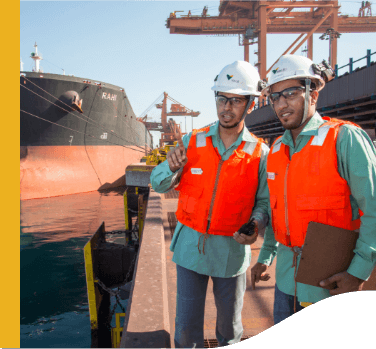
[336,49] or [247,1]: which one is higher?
[247,1]

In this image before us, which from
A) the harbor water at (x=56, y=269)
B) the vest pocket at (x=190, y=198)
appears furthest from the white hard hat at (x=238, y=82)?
the harbor water at (x=56, y=269)

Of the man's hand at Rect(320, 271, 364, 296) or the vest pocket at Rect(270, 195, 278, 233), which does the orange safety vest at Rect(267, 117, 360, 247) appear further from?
the man's hand at Rect(320, 271, 364, 296)

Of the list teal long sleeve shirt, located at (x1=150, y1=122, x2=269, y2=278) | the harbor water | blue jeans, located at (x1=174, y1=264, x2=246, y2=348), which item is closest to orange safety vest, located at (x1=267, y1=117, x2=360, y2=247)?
Answer: teal long sleeve shirt, located at (x1=150, y1=122, x2=269, y2=278)

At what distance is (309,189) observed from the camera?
1533mm

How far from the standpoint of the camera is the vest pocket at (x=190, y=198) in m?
2.00

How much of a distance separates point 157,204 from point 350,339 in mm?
7058

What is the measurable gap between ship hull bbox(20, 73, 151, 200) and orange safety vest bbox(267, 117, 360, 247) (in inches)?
798

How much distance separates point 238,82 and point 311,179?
2.65 feet

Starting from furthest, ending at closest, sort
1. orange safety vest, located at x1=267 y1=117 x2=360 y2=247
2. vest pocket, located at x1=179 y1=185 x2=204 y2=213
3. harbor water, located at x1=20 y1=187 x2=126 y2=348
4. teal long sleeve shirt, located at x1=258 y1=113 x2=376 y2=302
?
harbor water, located at x1=20 y1=187 x2=126 y2=348 → vest pocket, located at x1=179 y1=185 x2=204 y2=213 → orange safety vest, located at x1=267 y1=117 x2=360 y2=247 → teal long sleeve shirt, located at x1=258 y1=113 x2=376 y2=302

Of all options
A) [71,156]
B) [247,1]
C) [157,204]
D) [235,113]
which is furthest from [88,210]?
[247,1]

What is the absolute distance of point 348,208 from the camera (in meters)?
1.46

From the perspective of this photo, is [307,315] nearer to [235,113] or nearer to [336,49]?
[235,113]

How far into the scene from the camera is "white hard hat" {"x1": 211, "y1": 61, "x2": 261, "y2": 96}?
6.20ft

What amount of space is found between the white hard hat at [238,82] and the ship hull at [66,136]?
19.9 meters
